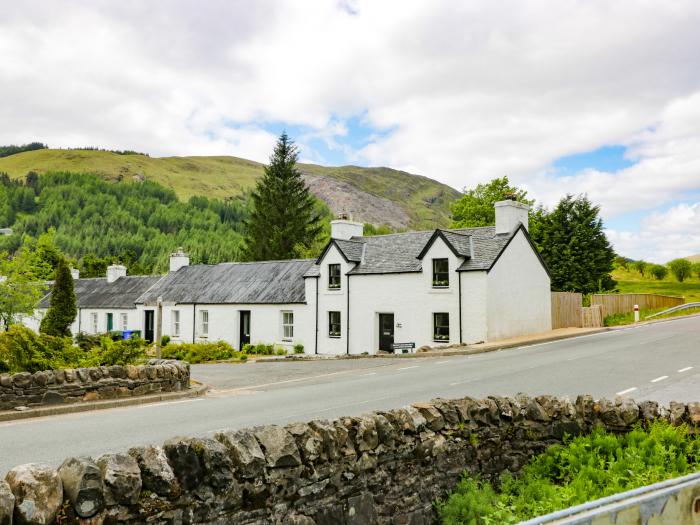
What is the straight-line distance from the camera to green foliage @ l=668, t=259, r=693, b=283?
88.9 m

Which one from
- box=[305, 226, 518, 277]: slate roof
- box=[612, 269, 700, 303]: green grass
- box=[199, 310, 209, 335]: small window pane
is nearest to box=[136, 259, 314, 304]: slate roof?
box=[199, 310, 209, 335]: small window pane

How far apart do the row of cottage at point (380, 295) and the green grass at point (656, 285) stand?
4482 centimetres

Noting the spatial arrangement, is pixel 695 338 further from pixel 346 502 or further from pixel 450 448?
pixel 346 502

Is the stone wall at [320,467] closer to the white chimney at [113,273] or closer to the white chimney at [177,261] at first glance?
the white chimney at [177,261]

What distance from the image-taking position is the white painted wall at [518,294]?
30703 mm

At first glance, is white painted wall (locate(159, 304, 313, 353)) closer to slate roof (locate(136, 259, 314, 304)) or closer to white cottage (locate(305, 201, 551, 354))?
slate roof (locate(136, 259, 314, 304))

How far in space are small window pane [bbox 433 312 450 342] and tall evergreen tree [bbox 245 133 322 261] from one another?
114 feet

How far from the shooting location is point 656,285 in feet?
270

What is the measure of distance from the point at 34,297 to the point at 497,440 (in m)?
45.1

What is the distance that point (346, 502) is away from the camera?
655 centimetres

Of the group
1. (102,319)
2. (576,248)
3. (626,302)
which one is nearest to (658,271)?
(576,248)

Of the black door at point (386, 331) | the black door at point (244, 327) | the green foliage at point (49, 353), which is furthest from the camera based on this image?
the black door at point (244, 327)

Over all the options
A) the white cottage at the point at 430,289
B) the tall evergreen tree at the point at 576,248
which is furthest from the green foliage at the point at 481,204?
the white cottage at the point at 430,289

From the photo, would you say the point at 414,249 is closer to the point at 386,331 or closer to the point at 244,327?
the point at 386,331
